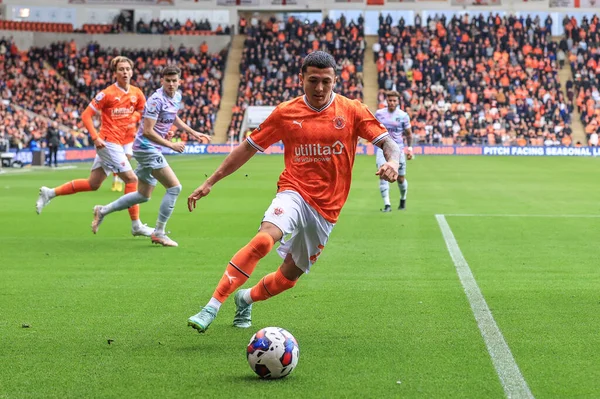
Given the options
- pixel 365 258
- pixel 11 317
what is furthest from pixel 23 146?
pixel 11 317

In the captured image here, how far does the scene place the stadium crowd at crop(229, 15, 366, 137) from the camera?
6244 cm

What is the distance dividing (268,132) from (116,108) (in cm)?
764

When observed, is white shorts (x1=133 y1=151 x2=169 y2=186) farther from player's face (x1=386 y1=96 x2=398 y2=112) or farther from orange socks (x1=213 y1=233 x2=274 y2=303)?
player's face (x1=386 y1=96 x2=398 y2=112)

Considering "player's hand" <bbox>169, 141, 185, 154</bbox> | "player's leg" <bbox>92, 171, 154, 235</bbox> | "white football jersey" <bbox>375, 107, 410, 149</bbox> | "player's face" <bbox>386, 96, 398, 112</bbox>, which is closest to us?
"player's hand" <bbox>169, 141, 185, 154</bbox>

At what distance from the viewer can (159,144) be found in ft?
43.5

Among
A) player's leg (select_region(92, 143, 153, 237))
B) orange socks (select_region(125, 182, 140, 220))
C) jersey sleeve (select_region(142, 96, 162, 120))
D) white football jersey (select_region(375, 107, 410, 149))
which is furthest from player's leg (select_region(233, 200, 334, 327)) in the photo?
white football jersey (select_region(375, 107, 410, 149))

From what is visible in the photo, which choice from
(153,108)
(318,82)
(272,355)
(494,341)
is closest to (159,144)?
(153,108)

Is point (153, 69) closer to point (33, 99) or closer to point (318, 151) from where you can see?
point (33, 99)

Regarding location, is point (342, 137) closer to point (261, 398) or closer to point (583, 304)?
point (261, 398)

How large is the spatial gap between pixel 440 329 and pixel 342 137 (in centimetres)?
171

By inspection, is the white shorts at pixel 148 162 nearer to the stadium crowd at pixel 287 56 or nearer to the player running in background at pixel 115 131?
the player running in background at pixel 115 131

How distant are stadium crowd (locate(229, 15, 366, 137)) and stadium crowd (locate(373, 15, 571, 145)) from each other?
196 cm

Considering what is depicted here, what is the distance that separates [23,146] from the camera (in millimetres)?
45375

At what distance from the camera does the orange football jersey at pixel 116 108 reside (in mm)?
14383
